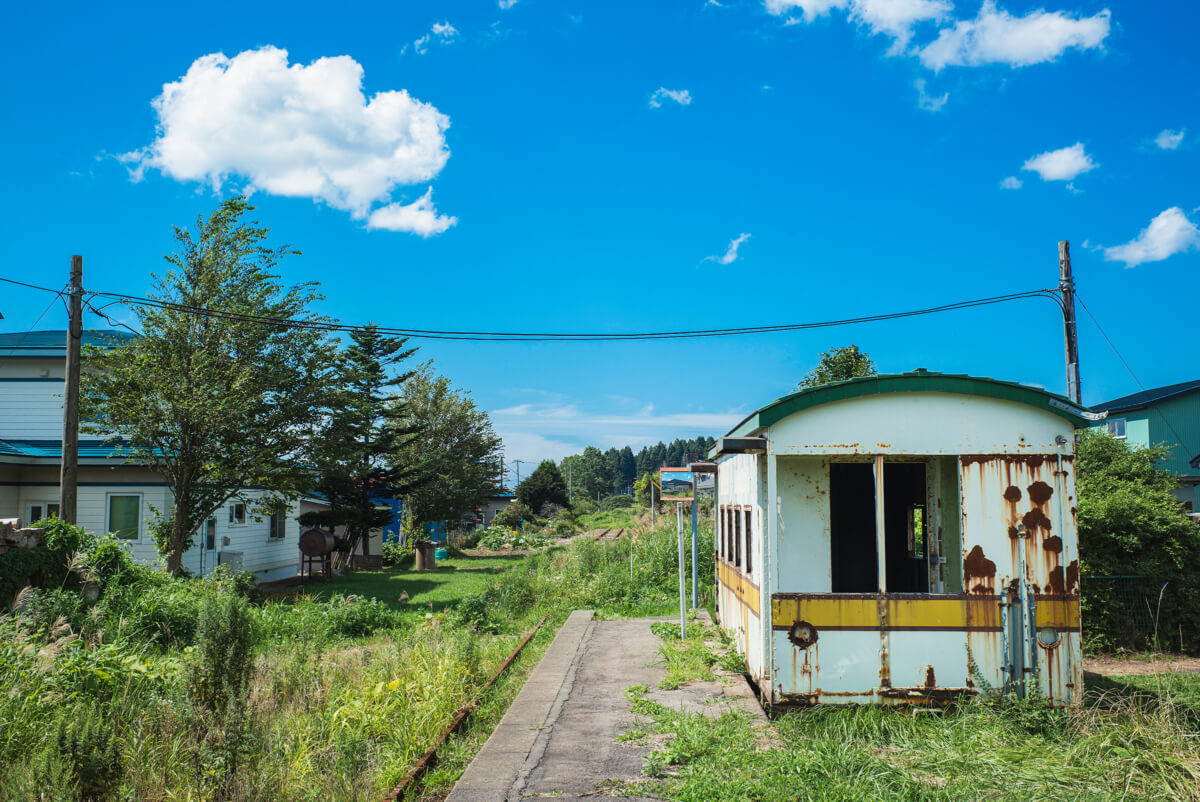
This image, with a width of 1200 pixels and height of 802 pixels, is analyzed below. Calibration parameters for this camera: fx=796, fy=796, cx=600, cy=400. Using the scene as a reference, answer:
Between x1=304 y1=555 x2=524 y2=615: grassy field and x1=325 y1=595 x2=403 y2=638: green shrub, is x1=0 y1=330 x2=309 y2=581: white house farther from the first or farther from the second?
x1=325 y1=595 x2=403 y2=638: green shrub

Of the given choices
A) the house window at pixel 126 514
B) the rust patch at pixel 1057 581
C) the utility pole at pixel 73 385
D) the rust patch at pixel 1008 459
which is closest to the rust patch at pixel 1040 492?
the rust patch at pixel 1008 459

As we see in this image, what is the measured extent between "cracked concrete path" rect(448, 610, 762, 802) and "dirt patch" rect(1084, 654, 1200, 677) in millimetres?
5285

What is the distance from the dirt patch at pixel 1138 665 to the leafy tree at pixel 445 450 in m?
26.4

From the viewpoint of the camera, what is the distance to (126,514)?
62.5 ft

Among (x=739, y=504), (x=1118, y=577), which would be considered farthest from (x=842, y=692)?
(x=1118, y=577)

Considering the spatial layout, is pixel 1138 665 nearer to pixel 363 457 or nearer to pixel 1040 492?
pixel 1040 492

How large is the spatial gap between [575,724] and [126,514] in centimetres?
1620

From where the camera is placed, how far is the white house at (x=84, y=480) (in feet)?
62.0

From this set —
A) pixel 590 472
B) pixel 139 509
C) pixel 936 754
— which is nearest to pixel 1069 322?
pixel 936 754

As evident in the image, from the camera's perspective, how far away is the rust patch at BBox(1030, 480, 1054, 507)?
23.9 feet

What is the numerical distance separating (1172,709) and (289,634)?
1050 cm

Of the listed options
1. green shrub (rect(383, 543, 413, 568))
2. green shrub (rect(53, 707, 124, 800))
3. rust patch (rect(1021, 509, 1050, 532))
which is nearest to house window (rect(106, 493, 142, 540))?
green shrub (rect(383, 543, 413, 568))

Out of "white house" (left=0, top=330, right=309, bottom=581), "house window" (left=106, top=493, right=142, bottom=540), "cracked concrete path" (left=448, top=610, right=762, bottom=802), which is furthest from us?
"house window" (left=106, top=493, right=142, bottom=540)

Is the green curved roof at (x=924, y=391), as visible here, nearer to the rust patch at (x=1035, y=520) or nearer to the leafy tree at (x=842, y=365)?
the rust patch at (x=1035, y=520)
